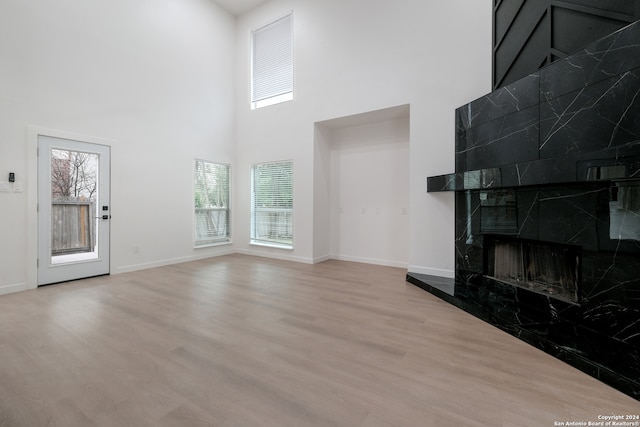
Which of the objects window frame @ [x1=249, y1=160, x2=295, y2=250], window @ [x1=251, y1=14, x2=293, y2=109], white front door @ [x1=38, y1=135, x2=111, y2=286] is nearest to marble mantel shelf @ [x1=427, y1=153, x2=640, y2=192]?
window frame @ [x1=249, y1=160, x2=295, y2=250]

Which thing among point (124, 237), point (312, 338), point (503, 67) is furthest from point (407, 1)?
point (124, 237)

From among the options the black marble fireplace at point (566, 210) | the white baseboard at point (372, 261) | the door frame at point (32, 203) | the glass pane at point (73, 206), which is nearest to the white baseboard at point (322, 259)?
the white baseboard at point (372, 261)

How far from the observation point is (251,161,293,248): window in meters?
5.87

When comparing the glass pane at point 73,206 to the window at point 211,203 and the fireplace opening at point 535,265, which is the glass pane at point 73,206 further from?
the fireplace opening at point 535,265

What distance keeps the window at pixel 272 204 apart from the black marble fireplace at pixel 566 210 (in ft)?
10.9

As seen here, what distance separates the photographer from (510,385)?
1.79 m

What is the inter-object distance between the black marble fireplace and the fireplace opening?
0.04ft

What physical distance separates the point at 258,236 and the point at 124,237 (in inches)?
101

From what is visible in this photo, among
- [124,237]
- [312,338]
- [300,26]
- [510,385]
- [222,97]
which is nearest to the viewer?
[510,385]

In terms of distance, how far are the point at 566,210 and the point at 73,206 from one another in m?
6.44

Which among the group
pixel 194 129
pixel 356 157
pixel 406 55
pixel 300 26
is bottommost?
pixel 356 157

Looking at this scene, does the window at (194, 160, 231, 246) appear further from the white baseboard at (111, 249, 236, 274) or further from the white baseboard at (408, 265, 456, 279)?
the white baseboard at (408, 265, 456, 279)

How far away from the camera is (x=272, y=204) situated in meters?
6.12

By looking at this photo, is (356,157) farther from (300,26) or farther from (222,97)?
(222,97)
